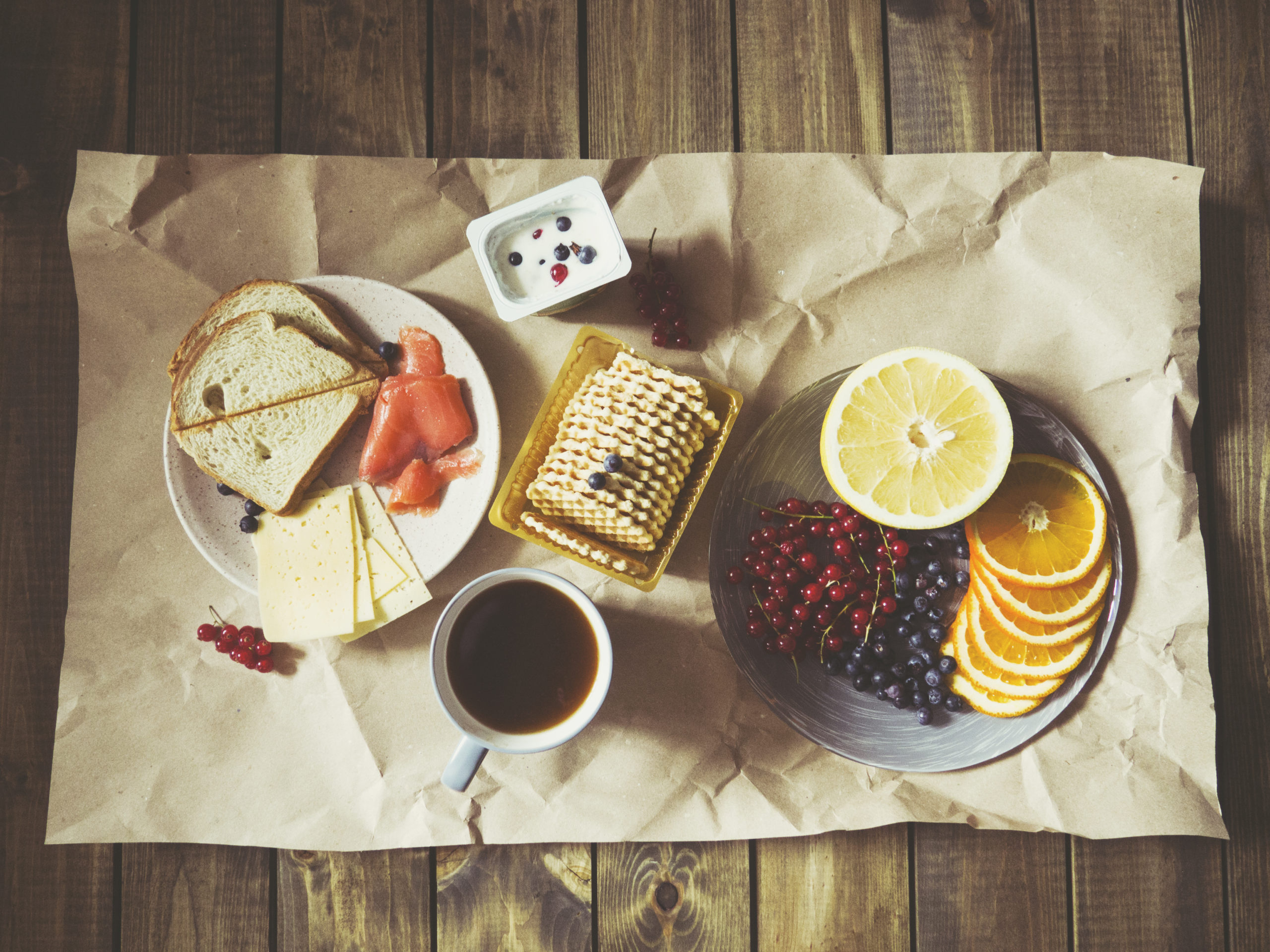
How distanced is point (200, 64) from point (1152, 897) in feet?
9.39

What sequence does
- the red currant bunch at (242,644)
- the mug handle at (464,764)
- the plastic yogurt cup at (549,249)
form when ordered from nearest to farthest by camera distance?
the mug handle at (464,764) < the plastic yogurt cup at (549,249) < the red currant bunch at (242,644)

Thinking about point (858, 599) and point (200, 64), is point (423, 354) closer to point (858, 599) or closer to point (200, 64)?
point (200, 64)

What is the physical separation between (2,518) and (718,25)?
6.47ft

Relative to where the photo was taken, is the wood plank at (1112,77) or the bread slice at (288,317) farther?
the wood plank at (1112,77)

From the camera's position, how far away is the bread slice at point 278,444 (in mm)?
1702

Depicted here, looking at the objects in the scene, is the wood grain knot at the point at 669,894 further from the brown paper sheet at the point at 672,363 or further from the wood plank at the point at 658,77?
the wood plank at the point at 658,77

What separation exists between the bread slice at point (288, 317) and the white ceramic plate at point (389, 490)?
45 millimetres

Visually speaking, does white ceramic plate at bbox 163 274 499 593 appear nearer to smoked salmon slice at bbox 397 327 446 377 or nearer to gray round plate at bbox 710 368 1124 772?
smoked salmon slice at bbox 397 327 446 377

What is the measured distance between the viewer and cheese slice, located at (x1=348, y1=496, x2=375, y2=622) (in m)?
1.69

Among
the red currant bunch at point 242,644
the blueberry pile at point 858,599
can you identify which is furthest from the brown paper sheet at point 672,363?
the blueberry pile at point 858,599

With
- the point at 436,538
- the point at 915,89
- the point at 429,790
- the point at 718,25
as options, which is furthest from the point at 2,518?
the point at 915,89

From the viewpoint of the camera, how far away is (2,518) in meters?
1.80

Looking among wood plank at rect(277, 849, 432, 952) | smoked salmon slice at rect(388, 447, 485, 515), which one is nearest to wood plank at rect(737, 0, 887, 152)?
smoked salmon slice at rect(388, 447, 485, 515)

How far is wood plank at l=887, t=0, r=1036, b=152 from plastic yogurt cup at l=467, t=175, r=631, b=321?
29.2 inches
